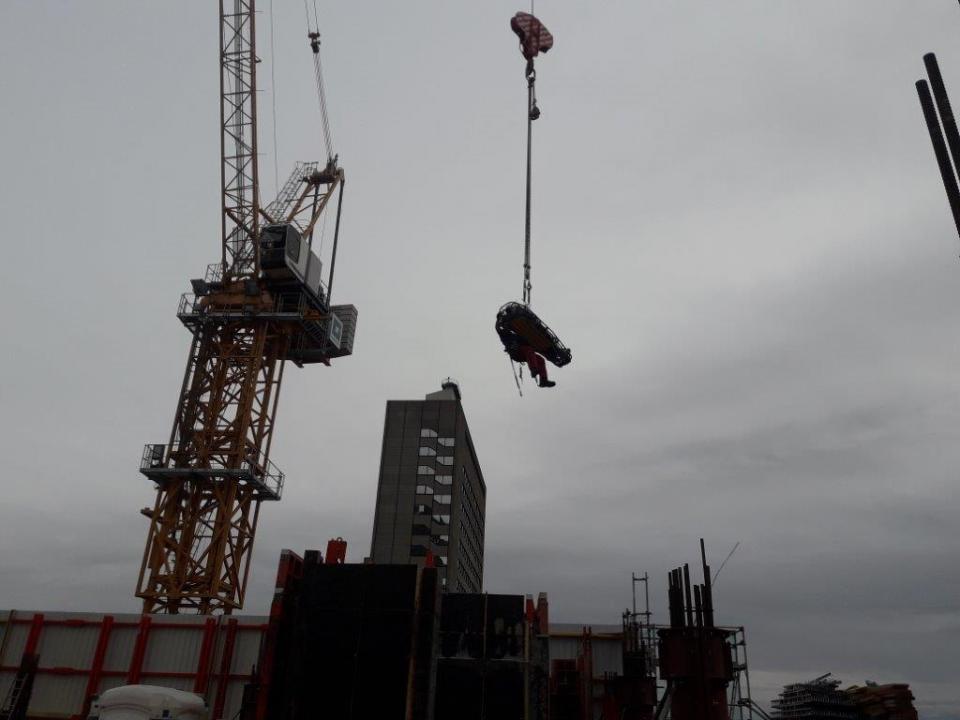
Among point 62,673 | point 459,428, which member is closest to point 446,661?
point 62,673

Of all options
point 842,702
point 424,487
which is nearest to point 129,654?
point 842,702

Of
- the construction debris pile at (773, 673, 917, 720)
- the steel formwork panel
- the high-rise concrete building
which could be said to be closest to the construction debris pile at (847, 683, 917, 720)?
the construction debris pile at (773, 673, 917, 720)

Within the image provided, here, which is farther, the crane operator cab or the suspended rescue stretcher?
the crane operator cab

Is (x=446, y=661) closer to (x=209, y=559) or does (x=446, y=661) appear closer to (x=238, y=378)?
(x=209, y=559)

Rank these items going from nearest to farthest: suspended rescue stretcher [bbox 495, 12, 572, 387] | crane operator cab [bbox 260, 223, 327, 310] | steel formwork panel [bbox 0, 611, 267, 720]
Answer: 1. steel formwork panel [bbox 0, 611, 267, 720]
2. suspended rescue stretcher [bbox 495, 12, 572, 387]
3. crane operator cab [bbox 260, 223, 327, 310]

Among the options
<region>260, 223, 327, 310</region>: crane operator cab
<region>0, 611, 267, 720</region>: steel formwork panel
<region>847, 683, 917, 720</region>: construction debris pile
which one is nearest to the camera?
<region>847, 683, 917, 720</region>: construction debris pile

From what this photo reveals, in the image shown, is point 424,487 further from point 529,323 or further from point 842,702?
point 529,323

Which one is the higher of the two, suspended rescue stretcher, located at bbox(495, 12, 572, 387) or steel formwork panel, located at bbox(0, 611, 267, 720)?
suspended rescue stretcher, located at bbox(495, 12, 572, 387)

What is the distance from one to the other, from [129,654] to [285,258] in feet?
97.6

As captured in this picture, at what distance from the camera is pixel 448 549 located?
9525 centimetres

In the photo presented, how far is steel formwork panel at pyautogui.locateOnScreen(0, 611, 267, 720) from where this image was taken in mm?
33625

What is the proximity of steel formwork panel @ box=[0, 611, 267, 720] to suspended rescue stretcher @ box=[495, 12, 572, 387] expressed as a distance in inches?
679

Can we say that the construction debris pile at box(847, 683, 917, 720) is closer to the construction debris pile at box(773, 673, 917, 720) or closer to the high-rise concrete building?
the construction debris pile at box(773, 673, 917, 720)

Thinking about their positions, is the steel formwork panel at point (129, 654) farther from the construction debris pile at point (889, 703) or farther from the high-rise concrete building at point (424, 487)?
the high-rise concrete building at point (424, 487)
